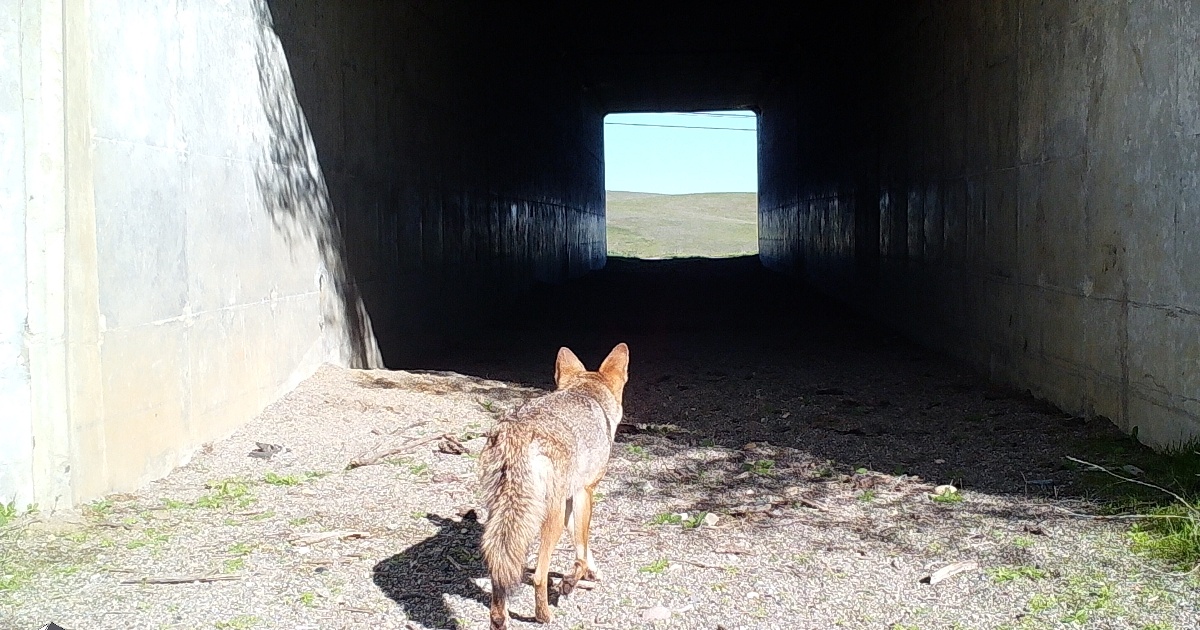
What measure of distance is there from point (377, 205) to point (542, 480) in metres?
6.97

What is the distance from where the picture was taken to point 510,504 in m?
3.59

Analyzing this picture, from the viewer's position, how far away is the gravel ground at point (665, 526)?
4.18m

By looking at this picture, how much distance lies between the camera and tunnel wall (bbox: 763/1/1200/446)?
238 inches

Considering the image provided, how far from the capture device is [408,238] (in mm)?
11383

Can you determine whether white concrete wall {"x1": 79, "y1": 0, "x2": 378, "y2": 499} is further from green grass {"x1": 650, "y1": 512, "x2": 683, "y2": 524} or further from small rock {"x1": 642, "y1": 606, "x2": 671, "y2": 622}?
small rock {"x1": 642, "y1": 606, "x2": 671, "y2": 622}

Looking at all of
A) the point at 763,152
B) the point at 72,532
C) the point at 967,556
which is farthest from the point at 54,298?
the point at 763,152

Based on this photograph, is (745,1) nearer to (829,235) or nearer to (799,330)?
(829,235)

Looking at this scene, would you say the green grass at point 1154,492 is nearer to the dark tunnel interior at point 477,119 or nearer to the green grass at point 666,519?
the green grass at point 666,519

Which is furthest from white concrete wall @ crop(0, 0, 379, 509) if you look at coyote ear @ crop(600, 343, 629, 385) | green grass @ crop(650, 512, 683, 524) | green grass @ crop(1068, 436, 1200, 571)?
green grass @ crop(1068, 436, 1200, 571)

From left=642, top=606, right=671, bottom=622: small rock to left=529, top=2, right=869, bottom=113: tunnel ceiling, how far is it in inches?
542

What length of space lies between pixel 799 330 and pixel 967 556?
9.39 m

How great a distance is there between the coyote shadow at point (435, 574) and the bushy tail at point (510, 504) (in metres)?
0.43

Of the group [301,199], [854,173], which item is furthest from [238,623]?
[854,173]

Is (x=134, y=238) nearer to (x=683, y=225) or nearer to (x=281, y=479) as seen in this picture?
(x=281, y=479)
